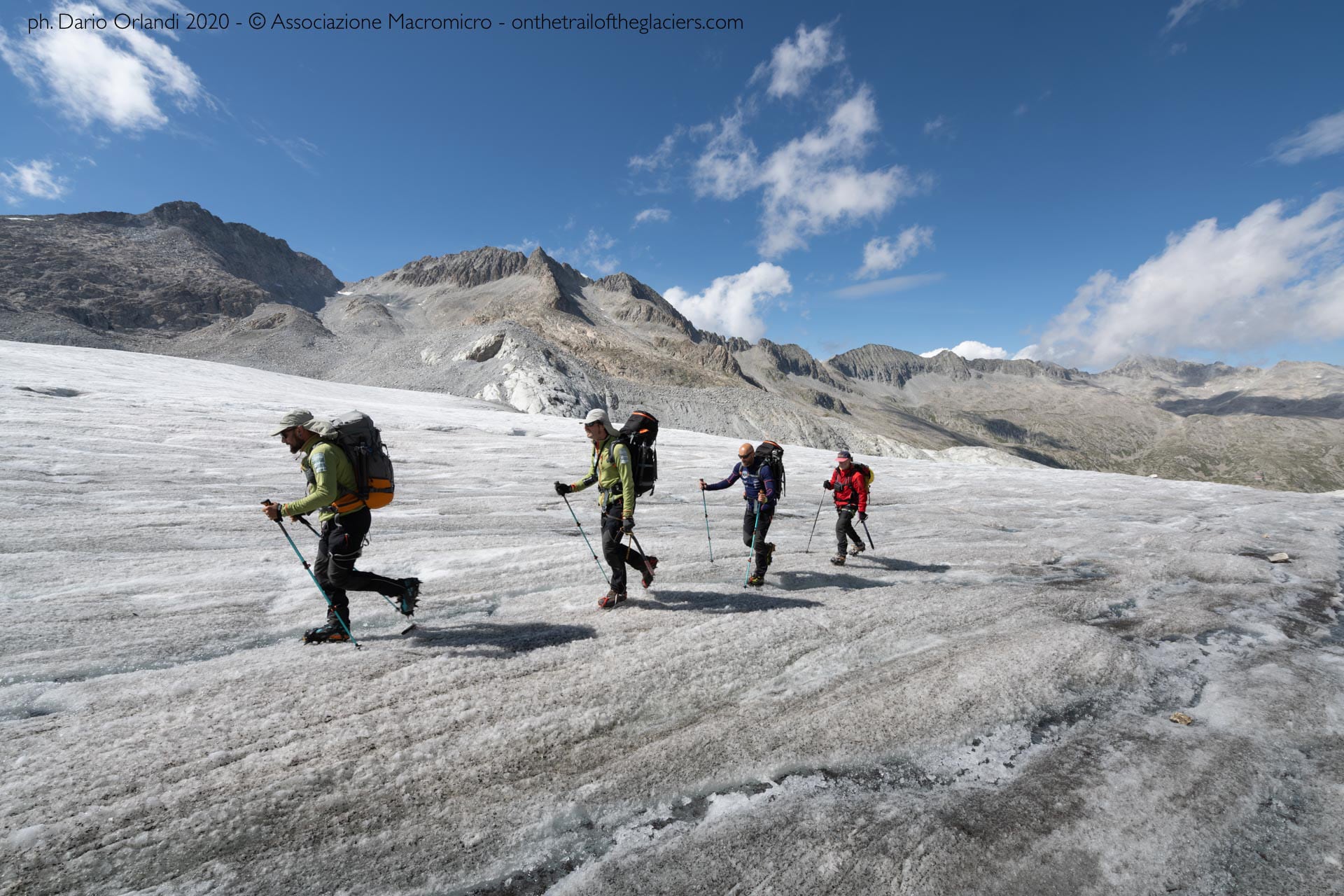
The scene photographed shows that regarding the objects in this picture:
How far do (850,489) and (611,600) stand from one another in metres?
6.02

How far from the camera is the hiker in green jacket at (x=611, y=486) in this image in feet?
25.8

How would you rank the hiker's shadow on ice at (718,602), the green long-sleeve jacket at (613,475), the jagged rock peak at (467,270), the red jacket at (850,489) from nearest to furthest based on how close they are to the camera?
1. the green long-sleeve jacket at (613,475)
2. the hiker's shadow on ice at (718,602)
3. the red jacket at (850,489)
4. the jagged rock peak at (467,270)

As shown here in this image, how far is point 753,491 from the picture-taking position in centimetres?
1002

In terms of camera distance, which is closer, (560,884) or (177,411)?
(560,884)

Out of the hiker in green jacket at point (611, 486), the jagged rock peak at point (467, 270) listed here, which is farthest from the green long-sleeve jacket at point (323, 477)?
the jagged rock peak at point (467, 270)

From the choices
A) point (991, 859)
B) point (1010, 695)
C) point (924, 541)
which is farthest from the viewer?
point (924, 541)

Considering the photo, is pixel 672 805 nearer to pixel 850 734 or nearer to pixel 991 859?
pixel 850 734

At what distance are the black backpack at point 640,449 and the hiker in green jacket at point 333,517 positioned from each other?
3.38 m

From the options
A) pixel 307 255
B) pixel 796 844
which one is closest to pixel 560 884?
pixel 796 844

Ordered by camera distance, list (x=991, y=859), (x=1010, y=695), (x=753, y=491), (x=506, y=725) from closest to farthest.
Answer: (x=991, y=859) < (x=506, y=725) < (x=1010, y=695) < (x=753, y=491)

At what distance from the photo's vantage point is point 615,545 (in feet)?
26.8

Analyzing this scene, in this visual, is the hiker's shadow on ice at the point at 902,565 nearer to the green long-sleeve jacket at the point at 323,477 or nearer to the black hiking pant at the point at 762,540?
the black hiking pant at the point at 762,540

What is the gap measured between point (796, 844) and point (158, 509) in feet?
47.9

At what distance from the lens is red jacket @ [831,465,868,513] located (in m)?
11.6
